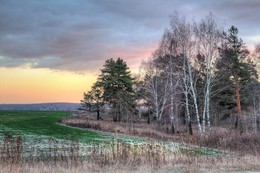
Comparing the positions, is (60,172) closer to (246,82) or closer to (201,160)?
(201,160)

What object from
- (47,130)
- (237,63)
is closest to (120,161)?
(47,130)

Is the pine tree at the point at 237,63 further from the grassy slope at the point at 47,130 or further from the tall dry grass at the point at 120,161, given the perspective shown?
the tall dry grass at the point at 120,161

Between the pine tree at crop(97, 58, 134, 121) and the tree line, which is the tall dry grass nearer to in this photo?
the tree line

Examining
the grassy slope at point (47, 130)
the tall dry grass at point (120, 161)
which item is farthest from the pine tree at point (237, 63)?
the tall dry grass at point (120, 161)

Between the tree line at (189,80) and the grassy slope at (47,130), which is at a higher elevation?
the tree line at (189,80)

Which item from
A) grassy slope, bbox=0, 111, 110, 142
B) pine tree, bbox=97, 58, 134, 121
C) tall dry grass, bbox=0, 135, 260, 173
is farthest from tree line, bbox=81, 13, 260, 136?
tall dry grass, bbox=0, 135, 260, 173

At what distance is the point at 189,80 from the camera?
42.8 meters

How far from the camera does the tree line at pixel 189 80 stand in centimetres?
4000

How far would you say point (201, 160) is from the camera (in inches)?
690

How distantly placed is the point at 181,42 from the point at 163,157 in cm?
2516

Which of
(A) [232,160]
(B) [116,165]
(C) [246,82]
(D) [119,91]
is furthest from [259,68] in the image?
(B) [116,165]

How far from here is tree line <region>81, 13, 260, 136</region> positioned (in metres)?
40.0

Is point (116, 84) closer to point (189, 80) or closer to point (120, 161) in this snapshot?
point (189, 80)

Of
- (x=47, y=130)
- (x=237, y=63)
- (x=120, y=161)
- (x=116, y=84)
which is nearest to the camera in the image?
(x=120, y=161)
